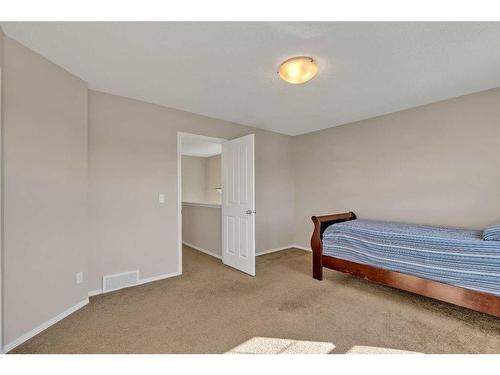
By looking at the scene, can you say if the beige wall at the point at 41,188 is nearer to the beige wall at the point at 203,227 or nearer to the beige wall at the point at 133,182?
the beige wall at the point at 133,182

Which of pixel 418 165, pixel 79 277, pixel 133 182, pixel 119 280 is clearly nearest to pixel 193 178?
pixel 133 182

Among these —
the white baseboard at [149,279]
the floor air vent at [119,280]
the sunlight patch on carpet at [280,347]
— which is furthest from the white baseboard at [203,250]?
the sunlight patch on carpet at [280,347]

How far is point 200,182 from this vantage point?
6676mm

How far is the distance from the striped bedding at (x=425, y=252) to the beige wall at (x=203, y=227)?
6.16 ft

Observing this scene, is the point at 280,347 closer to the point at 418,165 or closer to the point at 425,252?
the point at 425,252

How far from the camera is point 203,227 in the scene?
4.23m

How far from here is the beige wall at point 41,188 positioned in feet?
5.38

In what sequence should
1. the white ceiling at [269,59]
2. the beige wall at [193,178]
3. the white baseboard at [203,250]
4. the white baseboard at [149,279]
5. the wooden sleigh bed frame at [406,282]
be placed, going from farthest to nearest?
the beige wall at [193,178], the white baseboard at [203,250], the white baseboard at [149,279], the wooden sleigh bed frame at [406,282], the white ceiling at [269,59]

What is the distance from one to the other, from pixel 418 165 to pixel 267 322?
2786 mm

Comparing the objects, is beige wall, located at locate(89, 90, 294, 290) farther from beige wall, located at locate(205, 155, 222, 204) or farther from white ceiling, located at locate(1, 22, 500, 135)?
beige wall, located at locate(205, 155, 222, 204)

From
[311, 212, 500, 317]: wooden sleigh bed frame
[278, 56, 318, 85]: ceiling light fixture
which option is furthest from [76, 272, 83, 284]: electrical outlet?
[278, 56, 318, 85]: ceiling light fixture

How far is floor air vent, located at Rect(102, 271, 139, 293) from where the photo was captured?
2473 mm

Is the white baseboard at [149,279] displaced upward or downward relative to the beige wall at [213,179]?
downward
